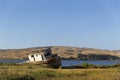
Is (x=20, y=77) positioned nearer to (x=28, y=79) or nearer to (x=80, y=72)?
(x=28, y=79)

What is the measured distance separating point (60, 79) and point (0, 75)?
7438 mm

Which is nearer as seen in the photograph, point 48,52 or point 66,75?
point 66,75

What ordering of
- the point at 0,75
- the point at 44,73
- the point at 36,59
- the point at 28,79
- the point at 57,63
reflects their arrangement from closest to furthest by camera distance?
the point at 28,79, the point at 0,75, the point at 44,73, the point at 57,63, the point at 36,59

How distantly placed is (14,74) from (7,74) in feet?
3.09

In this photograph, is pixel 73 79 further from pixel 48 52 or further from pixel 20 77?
pixel 48 52

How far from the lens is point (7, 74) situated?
48.7 meters

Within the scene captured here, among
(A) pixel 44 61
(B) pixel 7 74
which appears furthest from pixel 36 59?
(B) pixel 7 74

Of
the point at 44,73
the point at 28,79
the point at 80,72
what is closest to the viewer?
the point at 28,79

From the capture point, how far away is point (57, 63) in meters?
80.4

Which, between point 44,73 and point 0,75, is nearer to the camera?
point 0,75

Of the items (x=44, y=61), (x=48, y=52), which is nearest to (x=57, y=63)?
(x=44, y=61)

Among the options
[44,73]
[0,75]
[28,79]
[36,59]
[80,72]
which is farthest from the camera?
[36,59]

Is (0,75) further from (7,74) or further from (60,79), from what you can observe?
(60,79)

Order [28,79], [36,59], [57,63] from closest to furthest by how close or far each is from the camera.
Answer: [28,79]
[57,63]
[36,59]
